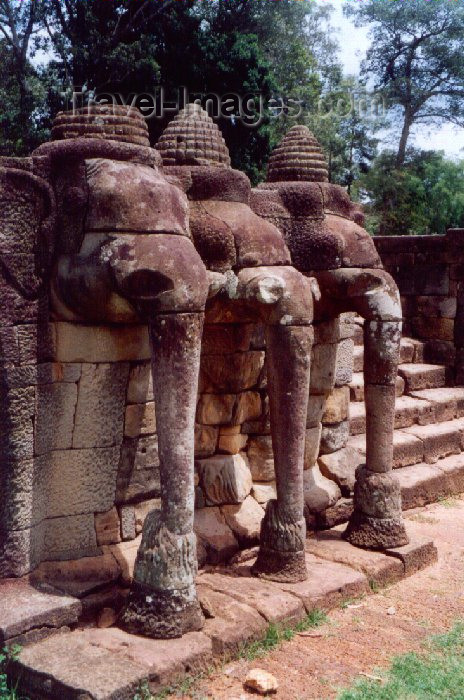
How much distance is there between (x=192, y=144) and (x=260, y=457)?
2.26 m

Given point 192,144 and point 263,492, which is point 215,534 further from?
point 192,144

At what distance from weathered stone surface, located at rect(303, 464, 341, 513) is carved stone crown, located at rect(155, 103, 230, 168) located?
2489 mm

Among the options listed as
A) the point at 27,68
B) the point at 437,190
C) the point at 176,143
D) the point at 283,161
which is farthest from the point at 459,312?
Result: the point at 437,190

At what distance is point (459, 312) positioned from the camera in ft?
35.1

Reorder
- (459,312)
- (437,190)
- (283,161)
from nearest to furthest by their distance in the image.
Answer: (283,161) < (459,312) < (437,190)

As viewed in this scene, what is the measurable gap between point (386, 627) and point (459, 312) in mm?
6667

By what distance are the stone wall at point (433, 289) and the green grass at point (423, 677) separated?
632 centimetres

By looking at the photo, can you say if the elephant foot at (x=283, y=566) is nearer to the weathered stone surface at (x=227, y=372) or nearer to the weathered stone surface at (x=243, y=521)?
the weathered stone surface at (x=243, y=521)

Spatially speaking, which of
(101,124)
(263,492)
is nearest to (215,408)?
(263,492)

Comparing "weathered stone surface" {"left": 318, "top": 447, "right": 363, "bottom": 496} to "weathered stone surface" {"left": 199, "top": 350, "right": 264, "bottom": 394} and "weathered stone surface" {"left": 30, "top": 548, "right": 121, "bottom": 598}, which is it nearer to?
"weathered stone surface" {"left": 199, "top": 350, "right": 264, "bottom": 394}

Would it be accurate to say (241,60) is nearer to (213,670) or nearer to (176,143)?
(176,143)

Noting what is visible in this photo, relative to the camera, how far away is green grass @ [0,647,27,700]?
362cm

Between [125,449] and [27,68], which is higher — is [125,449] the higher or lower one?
the lower one

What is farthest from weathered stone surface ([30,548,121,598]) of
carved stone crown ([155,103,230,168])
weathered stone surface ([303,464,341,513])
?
carved stone crown ([155,103,230,168])
